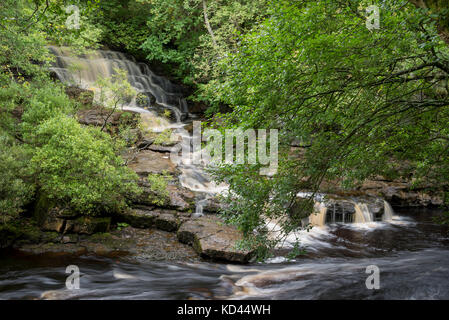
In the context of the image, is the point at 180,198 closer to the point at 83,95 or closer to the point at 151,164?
the point at 151,164

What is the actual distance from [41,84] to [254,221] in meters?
9.79

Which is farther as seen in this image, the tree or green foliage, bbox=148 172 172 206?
green foliage, bbox=148 172 172 206

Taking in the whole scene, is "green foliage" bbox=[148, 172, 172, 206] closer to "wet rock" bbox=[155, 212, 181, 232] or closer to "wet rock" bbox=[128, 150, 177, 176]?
"wet rock" bbox=[155, 212, 181, 232]

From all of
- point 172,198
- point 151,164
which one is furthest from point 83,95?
point 172,198

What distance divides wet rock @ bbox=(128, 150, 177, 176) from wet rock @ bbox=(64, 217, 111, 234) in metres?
2.99

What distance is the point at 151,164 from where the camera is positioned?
1291 cm

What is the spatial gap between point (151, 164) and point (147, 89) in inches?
349

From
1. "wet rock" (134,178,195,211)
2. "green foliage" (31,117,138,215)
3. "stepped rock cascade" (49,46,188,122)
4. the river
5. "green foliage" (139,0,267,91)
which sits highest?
"green foliage" (139,0,267,91)

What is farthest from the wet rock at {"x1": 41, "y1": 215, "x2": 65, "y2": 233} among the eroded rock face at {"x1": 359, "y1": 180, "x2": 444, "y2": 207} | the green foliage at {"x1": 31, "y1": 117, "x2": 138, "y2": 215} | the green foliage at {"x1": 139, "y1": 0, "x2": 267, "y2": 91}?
the eroded rock face at {"x1": 359, "y1": 180, "x2": 444, "y2": 207}

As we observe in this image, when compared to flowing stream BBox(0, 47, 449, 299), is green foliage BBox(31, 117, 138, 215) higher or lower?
higher

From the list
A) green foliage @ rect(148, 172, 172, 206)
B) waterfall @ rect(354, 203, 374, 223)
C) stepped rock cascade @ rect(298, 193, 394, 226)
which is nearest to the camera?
green foliage @ rect(148, 172, 172, 206)

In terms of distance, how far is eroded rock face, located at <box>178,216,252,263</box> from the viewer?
26.4 ft

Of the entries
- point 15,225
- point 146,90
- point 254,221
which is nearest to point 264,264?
point 254,221

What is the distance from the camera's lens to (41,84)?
427 inches
